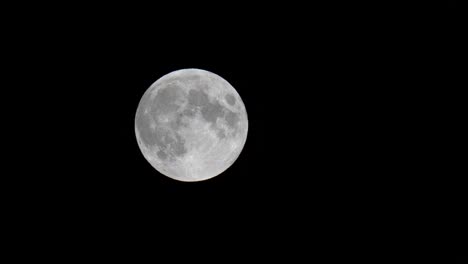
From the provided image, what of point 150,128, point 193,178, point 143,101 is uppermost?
point 143,101

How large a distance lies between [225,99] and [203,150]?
2.64 feet

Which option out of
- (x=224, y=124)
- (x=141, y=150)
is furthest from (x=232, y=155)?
(x=141, y=150)

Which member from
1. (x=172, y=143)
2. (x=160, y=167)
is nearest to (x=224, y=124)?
(x=172, y=143)

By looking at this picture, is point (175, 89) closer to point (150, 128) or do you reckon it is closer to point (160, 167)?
point (150, 128)

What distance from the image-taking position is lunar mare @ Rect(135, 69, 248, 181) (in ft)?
19.0

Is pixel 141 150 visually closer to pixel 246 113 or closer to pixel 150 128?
pixel 150 128

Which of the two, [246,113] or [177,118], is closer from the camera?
[177,118]

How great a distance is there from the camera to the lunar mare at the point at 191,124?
5.78 meters

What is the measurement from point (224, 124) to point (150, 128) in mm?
1046

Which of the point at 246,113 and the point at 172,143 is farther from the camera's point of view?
the point at 246,113

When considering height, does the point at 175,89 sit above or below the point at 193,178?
above

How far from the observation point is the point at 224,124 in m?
5.97

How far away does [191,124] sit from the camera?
5727mm

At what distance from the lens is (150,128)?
5996 millimetres
